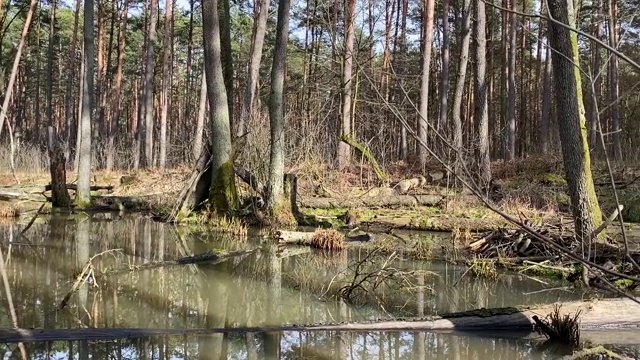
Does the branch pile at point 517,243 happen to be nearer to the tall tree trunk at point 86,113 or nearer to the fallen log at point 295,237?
the fallen log at point 295,237

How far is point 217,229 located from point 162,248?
2.27 m

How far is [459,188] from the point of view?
12844 millimetres

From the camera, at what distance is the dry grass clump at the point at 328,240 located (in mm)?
8516

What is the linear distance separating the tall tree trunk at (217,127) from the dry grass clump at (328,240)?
306cm

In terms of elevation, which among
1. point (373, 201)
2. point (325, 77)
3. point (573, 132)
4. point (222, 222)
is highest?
point (325, 77)

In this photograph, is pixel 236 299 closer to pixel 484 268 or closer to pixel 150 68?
pixel 484 268

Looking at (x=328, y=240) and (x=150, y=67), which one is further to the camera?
(x=150, y=67)

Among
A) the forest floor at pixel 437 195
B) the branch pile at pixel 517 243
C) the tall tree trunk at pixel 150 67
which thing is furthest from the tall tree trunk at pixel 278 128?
the tall tree trunk at pixel 150 67

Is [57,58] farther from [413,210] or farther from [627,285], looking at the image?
[627,285]

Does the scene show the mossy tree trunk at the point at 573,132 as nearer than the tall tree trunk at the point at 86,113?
Yes

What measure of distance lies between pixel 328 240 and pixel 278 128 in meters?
3.23

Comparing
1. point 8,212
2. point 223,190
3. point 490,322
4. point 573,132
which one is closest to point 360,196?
point 223,190

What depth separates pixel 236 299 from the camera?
18.1 feet

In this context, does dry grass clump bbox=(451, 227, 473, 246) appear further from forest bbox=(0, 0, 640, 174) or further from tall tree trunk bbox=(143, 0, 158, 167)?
tall tree trunk bbox=(143, 0, 158, 167)
